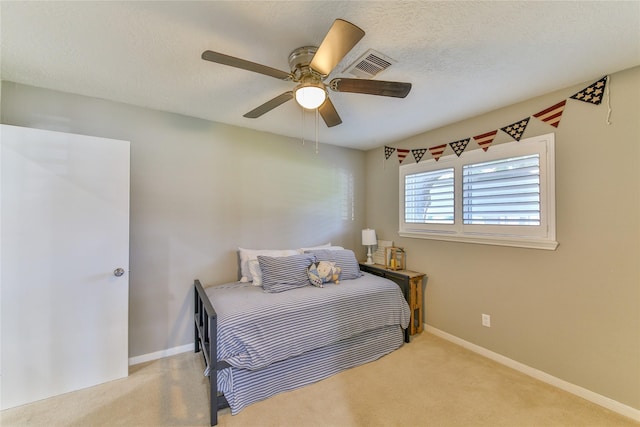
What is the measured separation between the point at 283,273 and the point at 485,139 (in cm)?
245

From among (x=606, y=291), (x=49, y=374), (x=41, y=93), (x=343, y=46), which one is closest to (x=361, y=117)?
(x=343, y=46)

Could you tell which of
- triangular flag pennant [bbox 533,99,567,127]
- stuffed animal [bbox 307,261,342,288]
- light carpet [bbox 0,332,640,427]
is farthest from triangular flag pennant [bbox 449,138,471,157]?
light carpet [bbox 0,332,640,427]

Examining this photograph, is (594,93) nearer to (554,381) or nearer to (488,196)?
(488,196)

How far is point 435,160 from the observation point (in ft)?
10.3

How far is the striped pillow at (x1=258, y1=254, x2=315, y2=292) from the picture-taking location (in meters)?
2.60

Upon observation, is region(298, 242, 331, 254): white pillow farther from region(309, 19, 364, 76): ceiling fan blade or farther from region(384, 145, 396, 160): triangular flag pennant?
region(309, 19, 364, 76): ceiling fan blade

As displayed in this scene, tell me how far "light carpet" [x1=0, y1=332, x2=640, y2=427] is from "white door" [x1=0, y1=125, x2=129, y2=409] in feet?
0.76

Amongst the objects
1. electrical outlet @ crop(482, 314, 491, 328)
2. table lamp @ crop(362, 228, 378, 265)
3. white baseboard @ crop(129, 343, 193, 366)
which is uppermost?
table lamp @ crop(362, 228, 378, 265)

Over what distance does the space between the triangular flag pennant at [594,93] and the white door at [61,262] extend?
3.79m

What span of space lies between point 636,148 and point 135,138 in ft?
13.4

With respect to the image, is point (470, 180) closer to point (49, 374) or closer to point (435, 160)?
point (435, 160)

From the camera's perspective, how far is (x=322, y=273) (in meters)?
2.79

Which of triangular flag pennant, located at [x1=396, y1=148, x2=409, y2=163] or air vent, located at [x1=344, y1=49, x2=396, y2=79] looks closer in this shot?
air vent, located at [x1=344, y1=49, x2=396, y2=79]

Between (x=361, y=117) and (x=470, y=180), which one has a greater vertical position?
(x=361, y=117)
